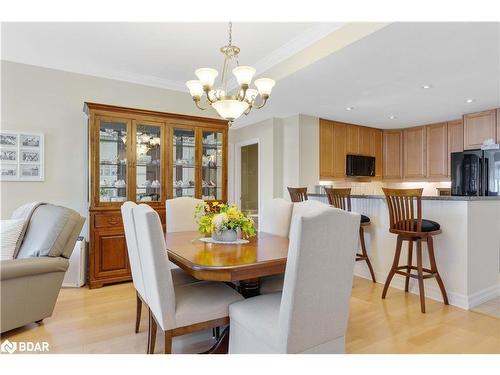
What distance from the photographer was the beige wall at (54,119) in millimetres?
3307

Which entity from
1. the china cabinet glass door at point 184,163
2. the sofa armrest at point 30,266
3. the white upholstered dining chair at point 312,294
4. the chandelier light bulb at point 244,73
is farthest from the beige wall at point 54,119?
the white upholstered dining chair at point 312,294

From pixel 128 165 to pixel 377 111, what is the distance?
381 cm

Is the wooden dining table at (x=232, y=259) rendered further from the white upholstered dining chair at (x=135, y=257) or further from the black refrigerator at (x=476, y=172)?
the black refrigerator at (x=476, y=172)

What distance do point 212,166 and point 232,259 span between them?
2.57m

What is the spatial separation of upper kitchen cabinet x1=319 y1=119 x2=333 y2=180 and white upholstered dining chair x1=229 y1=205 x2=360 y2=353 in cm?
378

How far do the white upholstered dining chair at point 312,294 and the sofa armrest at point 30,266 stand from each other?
1.64m

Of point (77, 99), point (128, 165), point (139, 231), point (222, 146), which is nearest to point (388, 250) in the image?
point (222, 146)

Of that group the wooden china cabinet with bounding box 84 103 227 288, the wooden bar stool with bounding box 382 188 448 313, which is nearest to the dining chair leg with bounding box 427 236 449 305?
the wooden bar stool with bounding box 382 188 448 313

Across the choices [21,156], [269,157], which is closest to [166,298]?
[21,156]

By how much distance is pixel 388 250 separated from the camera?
11.0 feet

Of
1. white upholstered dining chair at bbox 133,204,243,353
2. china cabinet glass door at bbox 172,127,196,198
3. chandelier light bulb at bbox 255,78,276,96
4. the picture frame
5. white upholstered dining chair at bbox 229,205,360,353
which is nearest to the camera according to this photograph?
white upholstered dining chair at bbox 229,205,360,353

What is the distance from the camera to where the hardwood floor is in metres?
2.07

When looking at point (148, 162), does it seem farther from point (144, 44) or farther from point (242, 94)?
point (242, 94)
